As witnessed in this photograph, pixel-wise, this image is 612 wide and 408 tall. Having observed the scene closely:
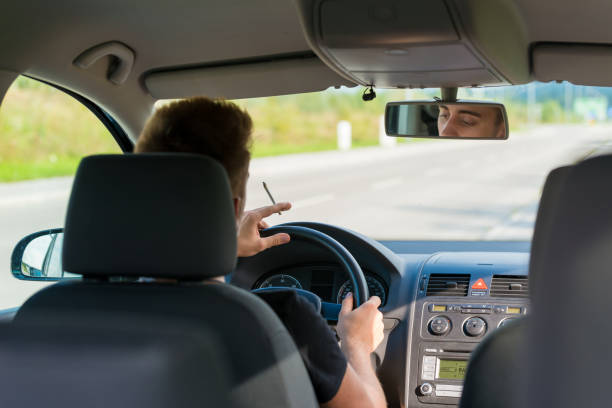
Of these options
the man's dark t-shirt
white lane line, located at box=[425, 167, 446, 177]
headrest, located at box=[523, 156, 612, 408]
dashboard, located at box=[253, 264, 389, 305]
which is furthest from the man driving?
white lane line, located at box=[425, 167, 446, 177]

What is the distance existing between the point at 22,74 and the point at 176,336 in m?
2.14

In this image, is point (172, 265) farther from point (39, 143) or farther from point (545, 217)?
point (39, 143)

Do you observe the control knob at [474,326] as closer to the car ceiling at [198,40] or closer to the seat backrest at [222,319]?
the car ceiling at [198,40]

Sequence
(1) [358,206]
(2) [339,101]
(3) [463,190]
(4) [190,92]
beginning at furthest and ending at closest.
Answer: (2) [339,101]
(3) [463,190]
(1) [358,206]
(4) [190,92]

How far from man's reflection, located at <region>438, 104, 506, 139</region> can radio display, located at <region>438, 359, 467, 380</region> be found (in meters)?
1.08

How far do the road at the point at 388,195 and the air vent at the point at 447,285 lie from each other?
1.55 metres

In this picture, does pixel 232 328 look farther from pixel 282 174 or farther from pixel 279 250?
pixel 282 174

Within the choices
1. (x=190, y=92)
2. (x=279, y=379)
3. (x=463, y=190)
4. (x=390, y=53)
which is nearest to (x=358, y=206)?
(x=463, y=190)

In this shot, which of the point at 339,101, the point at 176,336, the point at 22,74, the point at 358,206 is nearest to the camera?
the point at 176,336

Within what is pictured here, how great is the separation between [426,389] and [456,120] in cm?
129

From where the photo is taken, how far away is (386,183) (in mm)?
20859

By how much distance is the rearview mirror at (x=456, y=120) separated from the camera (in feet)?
12.1

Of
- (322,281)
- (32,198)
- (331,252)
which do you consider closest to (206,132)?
(331,252)

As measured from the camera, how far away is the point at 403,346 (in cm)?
402
